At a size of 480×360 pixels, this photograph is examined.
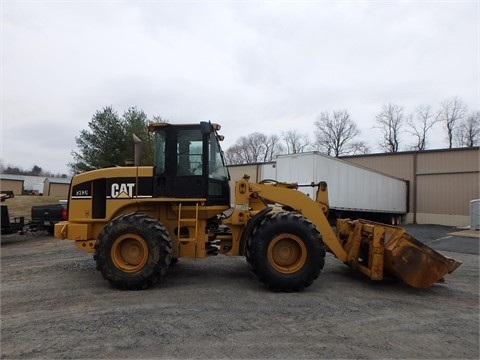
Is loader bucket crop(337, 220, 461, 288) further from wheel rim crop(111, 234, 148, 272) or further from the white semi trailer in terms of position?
the white semi trailer

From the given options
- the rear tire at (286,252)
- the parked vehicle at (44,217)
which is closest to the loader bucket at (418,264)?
the rear tire at (286,252)

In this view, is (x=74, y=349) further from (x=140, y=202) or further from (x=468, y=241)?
(x=468, y=241)

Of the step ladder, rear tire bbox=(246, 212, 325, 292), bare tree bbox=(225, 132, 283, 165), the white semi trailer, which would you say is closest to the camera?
rear tire bbox=(246, 212, 325, 292)

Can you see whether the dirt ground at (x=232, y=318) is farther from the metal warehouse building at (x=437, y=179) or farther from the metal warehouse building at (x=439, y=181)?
the metal warehouse building at (x=439, y=181)

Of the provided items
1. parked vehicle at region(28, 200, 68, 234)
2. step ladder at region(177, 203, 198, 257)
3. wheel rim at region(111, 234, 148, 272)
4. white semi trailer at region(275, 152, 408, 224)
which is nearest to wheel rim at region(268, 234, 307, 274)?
step ladder at region(177, 203, 198, 257)

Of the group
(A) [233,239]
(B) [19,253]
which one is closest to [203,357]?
(A) [233,239]

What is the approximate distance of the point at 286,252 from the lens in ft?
21.9

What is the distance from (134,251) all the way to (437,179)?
23871mm

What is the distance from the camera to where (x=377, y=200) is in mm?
22172

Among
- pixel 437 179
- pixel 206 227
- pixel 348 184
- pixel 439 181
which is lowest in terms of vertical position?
pixel 206 227

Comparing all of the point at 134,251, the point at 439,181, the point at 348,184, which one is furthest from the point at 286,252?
the point at 439,181

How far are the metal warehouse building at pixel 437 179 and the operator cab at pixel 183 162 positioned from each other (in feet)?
57.4

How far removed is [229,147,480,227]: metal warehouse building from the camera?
2377 cm

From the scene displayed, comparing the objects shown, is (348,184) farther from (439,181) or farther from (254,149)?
(254,149)
